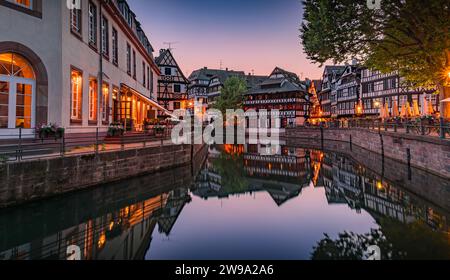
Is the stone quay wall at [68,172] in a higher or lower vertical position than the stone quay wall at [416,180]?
higher

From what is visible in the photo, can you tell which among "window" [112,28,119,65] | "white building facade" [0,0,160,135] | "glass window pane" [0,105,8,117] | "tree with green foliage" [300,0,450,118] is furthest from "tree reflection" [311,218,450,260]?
"window" [112,28,119,65]

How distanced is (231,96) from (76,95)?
141 ft

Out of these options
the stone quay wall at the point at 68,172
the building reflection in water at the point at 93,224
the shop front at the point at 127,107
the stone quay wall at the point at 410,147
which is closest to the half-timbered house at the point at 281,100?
the stone quay wall at the point at 410,147

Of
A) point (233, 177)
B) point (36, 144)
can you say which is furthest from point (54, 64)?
point (233, 177)

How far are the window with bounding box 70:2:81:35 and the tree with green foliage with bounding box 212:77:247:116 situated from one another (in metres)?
41.7

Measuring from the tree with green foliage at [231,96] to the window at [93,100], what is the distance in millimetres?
39592

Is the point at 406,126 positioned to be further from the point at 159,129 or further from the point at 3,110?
the point at 3,110

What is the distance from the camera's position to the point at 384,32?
17094 mm

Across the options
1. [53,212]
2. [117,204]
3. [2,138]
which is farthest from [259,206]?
[2,138]

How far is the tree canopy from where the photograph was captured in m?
14.7

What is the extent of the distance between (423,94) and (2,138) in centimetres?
4515

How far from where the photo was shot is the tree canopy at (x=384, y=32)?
14.7 metres

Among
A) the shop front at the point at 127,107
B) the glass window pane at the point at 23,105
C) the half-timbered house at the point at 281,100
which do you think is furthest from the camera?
the half-timbered house at the point at 281,100

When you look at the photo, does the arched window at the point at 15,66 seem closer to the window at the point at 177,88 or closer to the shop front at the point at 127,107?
the shop front at the point at 127,107
